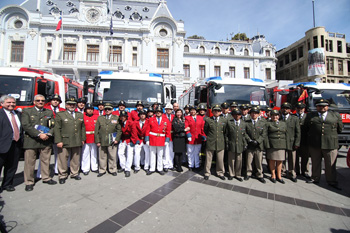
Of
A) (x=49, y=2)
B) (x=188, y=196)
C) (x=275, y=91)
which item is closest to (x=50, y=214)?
(x=188, y=196)

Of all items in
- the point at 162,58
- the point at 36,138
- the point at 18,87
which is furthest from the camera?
the point at 162,58

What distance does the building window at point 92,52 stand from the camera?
2556 centimetres

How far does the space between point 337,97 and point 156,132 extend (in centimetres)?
798

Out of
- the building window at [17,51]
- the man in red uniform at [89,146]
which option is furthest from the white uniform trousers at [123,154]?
the building window at [17,51]

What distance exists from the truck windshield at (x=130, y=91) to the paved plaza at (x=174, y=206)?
2.81 m

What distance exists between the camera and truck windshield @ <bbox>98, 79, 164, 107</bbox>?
623 centimetres

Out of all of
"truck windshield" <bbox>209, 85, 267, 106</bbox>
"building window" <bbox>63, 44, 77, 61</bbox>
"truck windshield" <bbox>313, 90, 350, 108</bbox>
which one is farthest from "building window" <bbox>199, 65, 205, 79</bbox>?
"truck windshield" <bbox>209, 85, 267, 106</bbox>

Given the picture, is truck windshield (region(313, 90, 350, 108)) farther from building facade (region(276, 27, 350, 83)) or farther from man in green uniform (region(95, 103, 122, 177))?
building facade (region(276, 27, 350, 83))

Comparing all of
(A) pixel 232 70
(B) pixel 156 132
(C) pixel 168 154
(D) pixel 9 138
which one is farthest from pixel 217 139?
(A) pixel 232 70

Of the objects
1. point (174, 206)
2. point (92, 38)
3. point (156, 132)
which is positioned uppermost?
point (92, 38)

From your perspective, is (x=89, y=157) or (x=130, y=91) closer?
(x=89, y=157)

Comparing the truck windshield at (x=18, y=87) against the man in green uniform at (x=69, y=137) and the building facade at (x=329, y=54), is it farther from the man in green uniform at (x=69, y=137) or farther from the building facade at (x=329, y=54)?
the building facade at (x=329, y=54)

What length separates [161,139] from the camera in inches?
203

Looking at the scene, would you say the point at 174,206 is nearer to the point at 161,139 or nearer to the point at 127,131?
the point at 161,139
